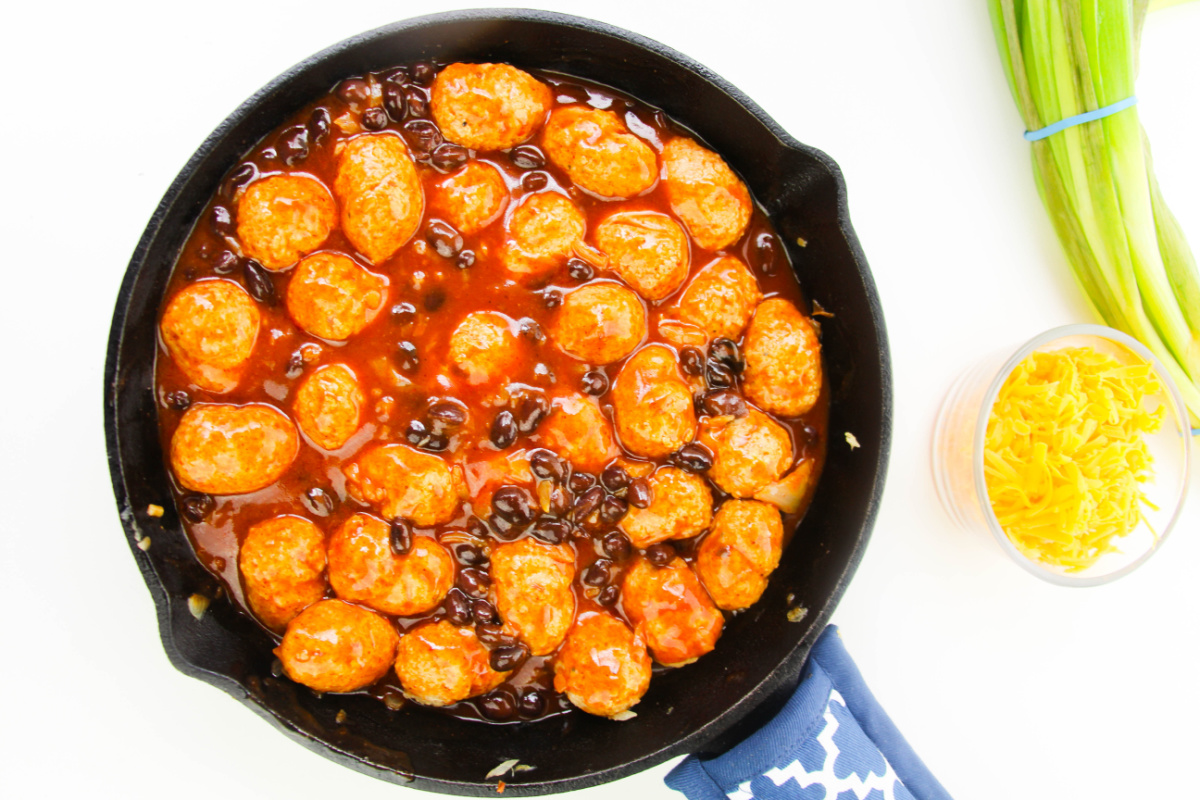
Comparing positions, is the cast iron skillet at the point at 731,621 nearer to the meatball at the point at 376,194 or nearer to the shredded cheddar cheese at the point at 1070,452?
the meatball at the point at 376,194

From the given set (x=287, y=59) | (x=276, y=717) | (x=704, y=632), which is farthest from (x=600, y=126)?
(x=276, y=717)

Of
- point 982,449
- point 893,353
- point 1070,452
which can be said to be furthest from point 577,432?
point 1070,452

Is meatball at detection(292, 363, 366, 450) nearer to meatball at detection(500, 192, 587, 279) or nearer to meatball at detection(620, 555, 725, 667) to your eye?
meatball at detection(500, 192, 587, 279)

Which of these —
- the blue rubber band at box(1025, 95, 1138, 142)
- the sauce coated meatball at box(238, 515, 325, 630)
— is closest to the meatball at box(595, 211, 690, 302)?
the sauce coated meatball at box(238, 515, 325, 630)

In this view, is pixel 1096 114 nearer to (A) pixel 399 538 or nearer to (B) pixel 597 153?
(B) pixel 597 153

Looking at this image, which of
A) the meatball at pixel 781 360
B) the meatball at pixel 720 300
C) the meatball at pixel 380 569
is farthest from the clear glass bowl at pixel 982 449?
the meatball at pixel 380 569

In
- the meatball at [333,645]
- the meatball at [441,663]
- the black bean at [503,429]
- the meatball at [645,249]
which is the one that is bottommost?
the meatball at [441,663]
